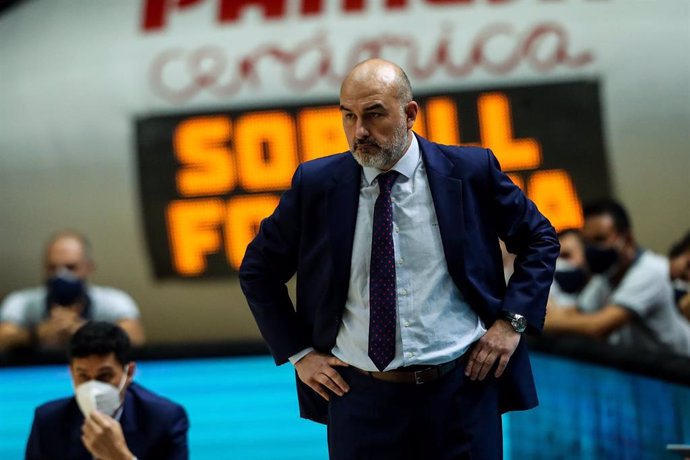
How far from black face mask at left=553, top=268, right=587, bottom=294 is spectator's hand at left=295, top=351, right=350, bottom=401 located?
289 centimetres

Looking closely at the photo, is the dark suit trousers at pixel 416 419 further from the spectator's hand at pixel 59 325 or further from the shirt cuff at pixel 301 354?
the spectator's hand at pixel 59 325

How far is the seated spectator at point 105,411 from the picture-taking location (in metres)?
2.78

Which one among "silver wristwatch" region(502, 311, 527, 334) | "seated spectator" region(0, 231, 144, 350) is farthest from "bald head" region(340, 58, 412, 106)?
"seated spectator" region(0, 231, 144, 350)

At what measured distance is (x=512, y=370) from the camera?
2.23 meters

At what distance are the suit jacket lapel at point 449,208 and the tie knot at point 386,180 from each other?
0.06m

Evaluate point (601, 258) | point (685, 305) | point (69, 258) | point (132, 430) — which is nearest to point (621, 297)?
point (601, 258)

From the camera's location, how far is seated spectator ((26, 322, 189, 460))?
9.12 ft

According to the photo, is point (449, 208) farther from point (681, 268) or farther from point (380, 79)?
point (681, 268)

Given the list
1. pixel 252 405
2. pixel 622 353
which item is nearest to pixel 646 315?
pixel 622 353

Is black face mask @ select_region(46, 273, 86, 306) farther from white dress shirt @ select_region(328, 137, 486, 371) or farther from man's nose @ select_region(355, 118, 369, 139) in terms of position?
man's nose @ select_region(355, 118, 369, 139)

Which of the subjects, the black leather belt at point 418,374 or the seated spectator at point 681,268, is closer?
the black leather belt at point 418,374

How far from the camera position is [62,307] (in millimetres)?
5211

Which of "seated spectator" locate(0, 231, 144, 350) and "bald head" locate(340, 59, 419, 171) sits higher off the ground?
"bald head" locate(340, 59, 419, 171)

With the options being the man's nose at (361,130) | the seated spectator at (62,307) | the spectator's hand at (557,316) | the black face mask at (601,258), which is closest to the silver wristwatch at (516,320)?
the man's nose at (361,130)
